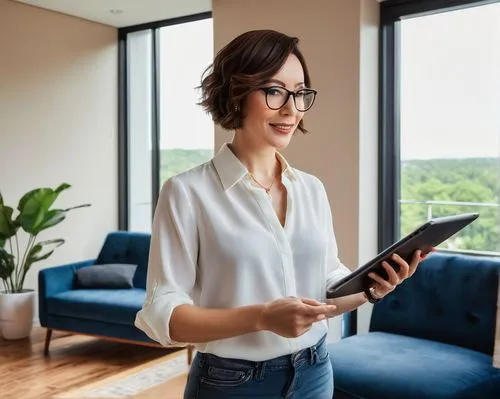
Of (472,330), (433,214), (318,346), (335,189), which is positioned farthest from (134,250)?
(318,346)

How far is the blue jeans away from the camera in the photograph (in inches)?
40.6

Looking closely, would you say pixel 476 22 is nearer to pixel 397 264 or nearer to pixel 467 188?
pixel 467 188

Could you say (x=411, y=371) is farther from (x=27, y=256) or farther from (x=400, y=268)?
(x=27, y=256)

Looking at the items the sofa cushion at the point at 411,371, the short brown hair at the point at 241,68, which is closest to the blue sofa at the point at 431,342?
the sofa cushion at the point at 411,371

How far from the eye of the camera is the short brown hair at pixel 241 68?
3.40 ft

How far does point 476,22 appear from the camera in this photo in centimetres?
340

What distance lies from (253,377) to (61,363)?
314cm

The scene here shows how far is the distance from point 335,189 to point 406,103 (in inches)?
27.4

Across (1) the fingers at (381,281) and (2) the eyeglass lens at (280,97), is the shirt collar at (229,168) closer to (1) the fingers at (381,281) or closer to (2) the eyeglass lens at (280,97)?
(2) the eyeglass lens at (280,97)

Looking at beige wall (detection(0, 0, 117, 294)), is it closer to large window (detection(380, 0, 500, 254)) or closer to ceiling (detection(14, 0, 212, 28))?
ceiling (detection(14, 0, 212, 28))

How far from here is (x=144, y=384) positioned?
3398 millimetres

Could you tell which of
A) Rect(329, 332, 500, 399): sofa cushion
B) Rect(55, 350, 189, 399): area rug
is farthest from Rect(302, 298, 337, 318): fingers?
Rect(55, 350, 189, 399): area rug

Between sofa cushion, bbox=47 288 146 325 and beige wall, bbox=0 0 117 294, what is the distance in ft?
2.63

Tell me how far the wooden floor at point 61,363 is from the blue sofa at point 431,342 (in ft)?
4.02
